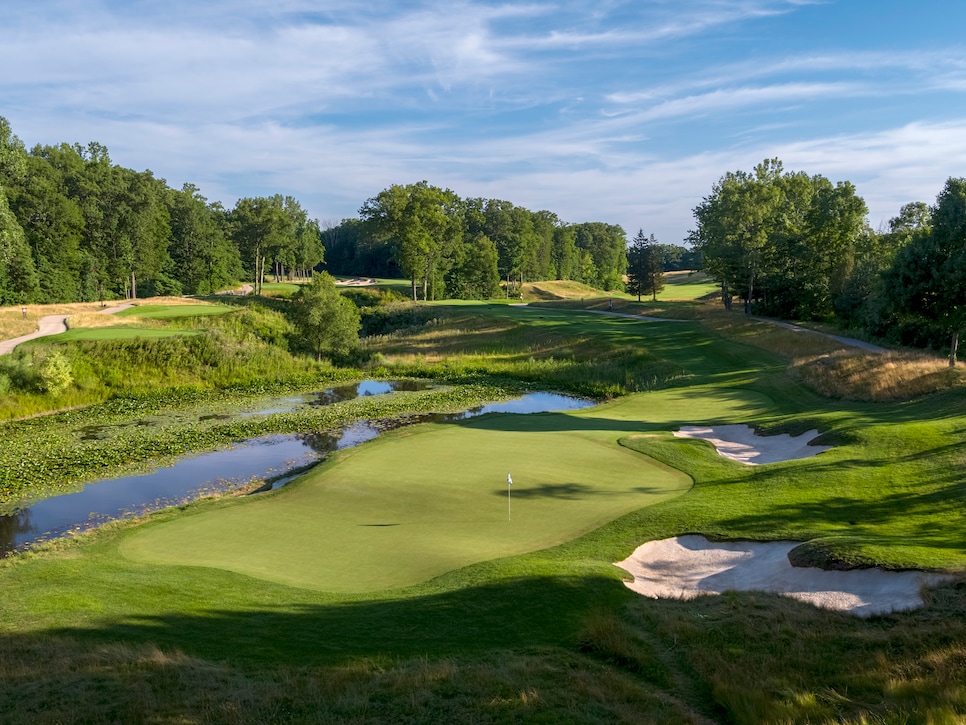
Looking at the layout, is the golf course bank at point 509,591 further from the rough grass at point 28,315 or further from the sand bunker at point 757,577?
the rough grass at point 28,315

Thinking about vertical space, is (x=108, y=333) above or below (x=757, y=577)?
above

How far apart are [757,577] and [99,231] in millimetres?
84057

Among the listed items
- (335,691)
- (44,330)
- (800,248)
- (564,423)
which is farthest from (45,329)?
(800,248)

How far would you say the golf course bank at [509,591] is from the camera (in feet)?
24.2

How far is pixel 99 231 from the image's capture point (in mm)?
76812

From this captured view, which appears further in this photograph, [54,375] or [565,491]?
[54,375]

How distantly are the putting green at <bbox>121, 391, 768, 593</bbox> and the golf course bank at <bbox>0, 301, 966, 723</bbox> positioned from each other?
3.6 inches

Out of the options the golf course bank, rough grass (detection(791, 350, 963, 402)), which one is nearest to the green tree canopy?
the golf course bank

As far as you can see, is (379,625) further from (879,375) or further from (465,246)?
(465,246)

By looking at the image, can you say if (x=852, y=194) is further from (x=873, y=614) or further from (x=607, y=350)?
(x=873, y=614)

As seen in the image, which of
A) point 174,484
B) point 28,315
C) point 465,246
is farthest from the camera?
point 465,246

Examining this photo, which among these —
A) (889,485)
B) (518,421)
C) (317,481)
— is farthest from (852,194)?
(317,481)

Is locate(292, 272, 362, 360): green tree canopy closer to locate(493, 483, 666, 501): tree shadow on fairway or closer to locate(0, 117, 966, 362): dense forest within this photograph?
locate(0, 117, 966, 362): dense forest

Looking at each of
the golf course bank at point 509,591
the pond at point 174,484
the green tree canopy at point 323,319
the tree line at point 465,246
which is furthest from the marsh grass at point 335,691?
the tree line at point 465,246
